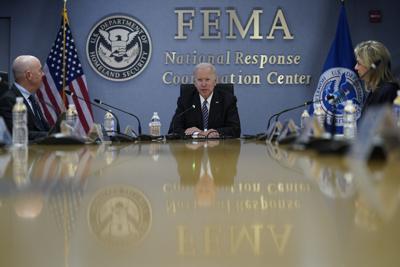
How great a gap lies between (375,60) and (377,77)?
120 millimetres

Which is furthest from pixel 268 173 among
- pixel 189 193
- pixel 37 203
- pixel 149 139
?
pixel 149 139

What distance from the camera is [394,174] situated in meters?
1.08

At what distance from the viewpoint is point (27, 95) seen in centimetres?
480

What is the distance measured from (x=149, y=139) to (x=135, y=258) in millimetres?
3509

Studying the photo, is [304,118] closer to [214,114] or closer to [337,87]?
[214,114]

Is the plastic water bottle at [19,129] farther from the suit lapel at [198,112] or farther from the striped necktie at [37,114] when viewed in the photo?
the suit lapel at [198,112]

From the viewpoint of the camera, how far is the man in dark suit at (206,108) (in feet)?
17.1

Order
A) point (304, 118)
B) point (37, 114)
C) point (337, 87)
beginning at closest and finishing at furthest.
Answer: point (304, 118)
point (37, 114)
point (337, 87)

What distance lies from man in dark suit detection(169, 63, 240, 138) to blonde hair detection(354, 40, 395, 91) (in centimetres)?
123

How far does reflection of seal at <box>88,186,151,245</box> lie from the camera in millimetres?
610

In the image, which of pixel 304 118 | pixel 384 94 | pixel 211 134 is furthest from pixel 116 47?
pixel 304 118


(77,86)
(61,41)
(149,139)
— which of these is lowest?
(149,139)

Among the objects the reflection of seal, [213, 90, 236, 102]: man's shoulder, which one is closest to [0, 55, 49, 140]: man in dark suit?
[213, 90, 236, 102]: man's shoulder

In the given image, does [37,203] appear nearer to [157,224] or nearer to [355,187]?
[157,224]
